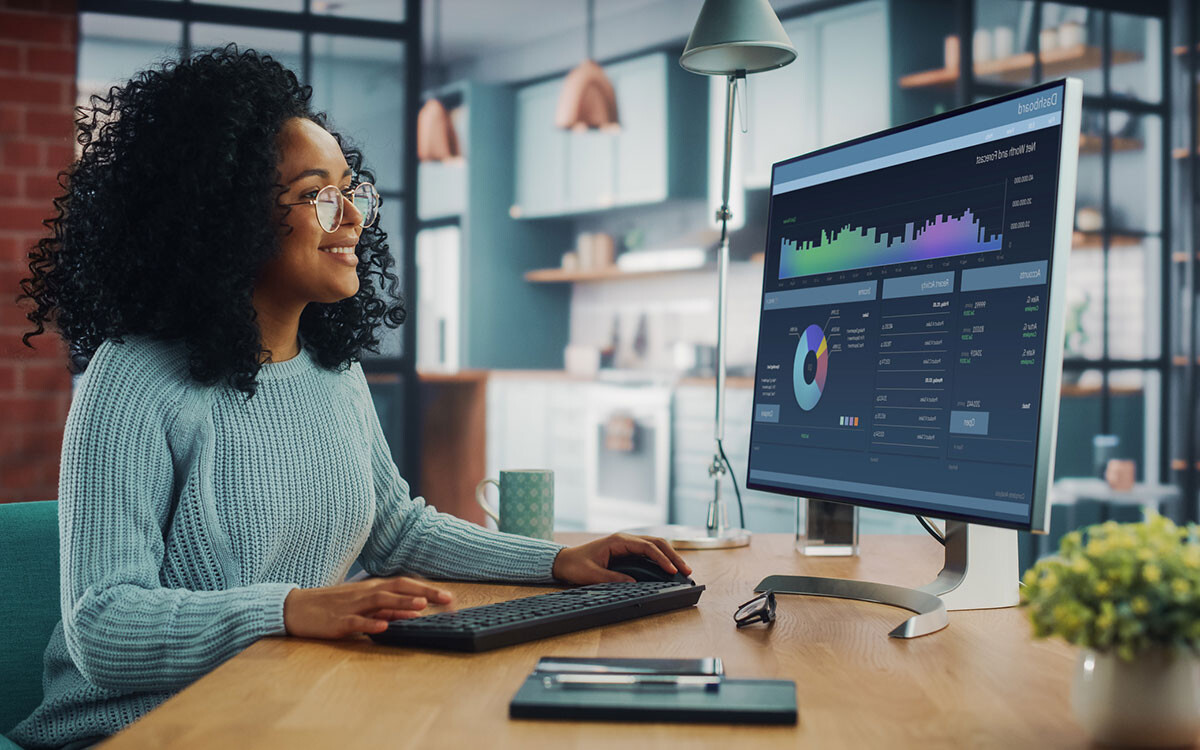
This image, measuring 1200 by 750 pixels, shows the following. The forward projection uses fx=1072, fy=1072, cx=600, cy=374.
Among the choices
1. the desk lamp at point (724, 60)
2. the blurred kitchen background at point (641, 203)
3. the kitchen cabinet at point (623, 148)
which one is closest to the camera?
the desk lamp at point (724, 60)

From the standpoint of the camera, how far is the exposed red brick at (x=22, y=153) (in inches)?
109

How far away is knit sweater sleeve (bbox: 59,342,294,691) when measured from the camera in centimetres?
98

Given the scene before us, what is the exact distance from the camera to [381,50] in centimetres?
341

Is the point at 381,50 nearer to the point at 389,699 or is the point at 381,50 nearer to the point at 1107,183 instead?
the point at 1107,183

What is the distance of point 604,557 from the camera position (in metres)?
1.26

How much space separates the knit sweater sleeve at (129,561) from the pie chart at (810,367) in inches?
23.7

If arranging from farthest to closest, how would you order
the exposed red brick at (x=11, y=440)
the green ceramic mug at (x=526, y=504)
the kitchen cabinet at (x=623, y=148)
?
the kitchen cabinet at (x=623, y=148)
the exposed red brick at (x=11, y=440)
the green ceramic mug at (x=526, y=504)

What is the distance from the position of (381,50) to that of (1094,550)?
315 centimetres

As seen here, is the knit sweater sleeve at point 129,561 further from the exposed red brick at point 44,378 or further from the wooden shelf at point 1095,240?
the wooden shelf at point 1095,240

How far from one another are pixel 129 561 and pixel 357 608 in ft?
0.84

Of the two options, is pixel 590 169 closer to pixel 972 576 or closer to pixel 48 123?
pixel 48 123

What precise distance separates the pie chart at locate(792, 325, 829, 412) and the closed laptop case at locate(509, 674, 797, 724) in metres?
0.51

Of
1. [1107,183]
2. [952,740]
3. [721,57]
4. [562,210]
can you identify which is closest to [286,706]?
[952,740]

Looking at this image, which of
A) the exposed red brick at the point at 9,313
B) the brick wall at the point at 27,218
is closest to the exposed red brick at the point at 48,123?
the brick wall at the point at 27,218
